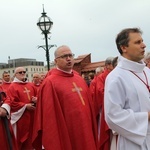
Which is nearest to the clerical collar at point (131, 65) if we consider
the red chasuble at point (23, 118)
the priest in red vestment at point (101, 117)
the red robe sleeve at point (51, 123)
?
the red robe sleeve at point (51, 123)

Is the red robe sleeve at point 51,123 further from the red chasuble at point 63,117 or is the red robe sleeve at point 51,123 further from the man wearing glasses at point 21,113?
the man wearing glasses at point 21,113

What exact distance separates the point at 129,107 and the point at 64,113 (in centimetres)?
199

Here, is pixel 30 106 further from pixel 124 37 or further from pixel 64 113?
pixel 124 37

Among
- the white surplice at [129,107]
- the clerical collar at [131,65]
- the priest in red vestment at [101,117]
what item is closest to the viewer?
the white surplice at [129,107]

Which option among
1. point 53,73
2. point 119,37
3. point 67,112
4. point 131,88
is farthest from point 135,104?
point 53,73

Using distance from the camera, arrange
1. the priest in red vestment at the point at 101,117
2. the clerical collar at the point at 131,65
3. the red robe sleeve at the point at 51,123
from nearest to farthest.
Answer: the clerical collar at the point at 131,65
the red robe sleeve at the point at 51,123
the priest in red vestment at the point at 101,117

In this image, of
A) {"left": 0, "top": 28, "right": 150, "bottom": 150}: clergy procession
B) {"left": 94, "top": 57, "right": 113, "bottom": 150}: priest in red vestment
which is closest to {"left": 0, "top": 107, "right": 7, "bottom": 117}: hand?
{"left": 0, "top": 28, "right": 150, "bottom": 150}: clergy procession

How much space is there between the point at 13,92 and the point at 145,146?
540 centimetres

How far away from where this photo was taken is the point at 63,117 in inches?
218

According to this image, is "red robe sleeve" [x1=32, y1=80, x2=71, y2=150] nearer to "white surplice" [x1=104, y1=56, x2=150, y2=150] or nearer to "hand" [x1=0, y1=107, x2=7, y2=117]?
"hand" [x1=0, y1=107, x2=7, y2=117]

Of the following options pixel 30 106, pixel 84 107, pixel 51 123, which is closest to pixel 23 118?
pixel 30 106

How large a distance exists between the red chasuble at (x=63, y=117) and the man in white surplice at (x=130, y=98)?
1.76 meters

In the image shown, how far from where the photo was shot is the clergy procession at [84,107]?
12.2 feet

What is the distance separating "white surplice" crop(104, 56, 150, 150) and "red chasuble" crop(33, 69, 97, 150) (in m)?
1.78
